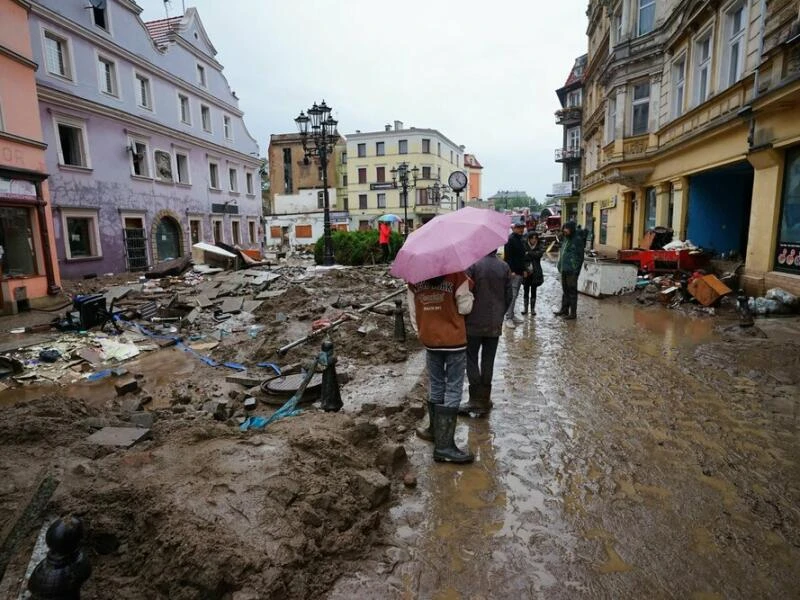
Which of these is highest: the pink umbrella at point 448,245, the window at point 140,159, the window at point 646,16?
the window at point 646,16

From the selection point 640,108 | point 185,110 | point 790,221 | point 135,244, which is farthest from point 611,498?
point 185,110

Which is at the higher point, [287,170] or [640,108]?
[287,170]

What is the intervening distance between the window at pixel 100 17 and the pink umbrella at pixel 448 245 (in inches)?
863

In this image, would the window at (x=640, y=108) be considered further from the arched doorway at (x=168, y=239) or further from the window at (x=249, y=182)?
the window at (x=249, y=182)

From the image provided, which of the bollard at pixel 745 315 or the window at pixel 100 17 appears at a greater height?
the window at pixel 100 17

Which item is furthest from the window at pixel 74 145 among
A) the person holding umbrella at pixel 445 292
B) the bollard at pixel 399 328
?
the person holding umbrella at pixel 445 292

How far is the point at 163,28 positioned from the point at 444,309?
2835cm

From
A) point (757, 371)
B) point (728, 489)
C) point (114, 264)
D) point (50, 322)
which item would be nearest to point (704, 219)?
point (757, 371)

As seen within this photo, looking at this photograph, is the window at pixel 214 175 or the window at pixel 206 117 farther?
the window at pixel 214 175

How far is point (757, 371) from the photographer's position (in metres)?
5.54

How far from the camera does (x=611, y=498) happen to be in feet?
Answer: 10.3

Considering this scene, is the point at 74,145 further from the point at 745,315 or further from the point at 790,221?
the point at 790,221

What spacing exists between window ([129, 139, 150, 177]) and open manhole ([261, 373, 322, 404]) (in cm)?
1863

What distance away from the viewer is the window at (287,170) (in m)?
52.8
